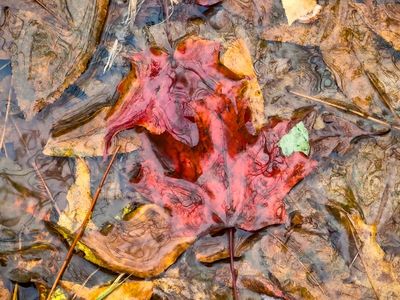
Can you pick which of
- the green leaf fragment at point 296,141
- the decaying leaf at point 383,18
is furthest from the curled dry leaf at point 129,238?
the decaying leaf at point 383,18

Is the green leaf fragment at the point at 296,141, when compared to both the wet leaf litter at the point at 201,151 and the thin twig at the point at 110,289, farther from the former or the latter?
the thin twig at the point at 110,289

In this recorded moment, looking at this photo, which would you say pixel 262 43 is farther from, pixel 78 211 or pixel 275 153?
pixel 78 211

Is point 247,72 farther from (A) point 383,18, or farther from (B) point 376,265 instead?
(B) point 376,265

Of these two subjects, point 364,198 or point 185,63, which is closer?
point 185,63

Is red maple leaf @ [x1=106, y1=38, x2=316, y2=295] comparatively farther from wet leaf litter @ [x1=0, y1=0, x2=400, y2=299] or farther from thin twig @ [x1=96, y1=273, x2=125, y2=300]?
thin twig @ [x1=96, y1=273, x2=125, y2=300]

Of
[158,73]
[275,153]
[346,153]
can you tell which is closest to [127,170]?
[158,73]

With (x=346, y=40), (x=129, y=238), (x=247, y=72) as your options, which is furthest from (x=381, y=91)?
(x=129, y=238)
